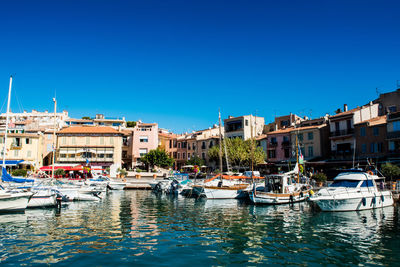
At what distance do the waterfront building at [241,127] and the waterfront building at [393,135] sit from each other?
28.0 metres

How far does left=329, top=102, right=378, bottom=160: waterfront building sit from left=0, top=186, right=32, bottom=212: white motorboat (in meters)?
43.4

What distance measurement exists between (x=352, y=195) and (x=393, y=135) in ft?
75.8

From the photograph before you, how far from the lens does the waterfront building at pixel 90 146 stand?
6531cm

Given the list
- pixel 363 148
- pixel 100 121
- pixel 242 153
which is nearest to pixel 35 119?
pixel 100 121

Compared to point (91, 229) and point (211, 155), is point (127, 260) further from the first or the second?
point (211, 155)

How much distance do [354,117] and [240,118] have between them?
25052mm

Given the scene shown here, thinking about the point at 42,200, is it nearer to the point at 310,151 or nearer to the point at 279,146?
the point at 310,151

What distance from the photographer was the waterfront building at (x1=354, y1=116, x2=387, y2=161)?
142 feet

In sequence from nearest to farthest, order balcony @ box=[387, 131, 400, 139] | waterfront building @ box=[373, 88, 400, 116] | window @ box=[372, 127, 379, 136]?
balcony @ box=[387, 131, 400, 139] < window @ box=[372, 127, 379, 136] < waterfront building @ box=[373, 88, 400, 116]

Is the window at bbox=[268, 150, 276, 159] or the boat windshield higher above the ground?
the window at bbox=[268, 150, 276, 159]

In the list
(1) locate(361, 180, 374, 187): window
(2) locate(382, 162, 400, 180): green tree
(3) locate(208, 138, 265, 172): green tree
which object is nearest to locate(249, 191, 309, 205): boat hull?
(1) locate(361, 180, 374, 187): window

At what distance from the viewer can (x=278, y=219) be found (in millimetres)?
21094

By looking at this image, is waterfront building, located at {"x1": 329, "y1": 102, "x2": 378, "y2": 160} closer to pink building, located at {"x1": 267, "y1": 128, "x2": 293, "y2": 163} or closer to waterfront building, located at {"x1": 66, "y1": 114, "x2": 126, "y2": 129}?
pink building, located at {"x1": 267, "y1": 128, "x2": 293, "y2": 163}

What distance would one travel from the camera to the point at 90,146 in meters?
66.4
